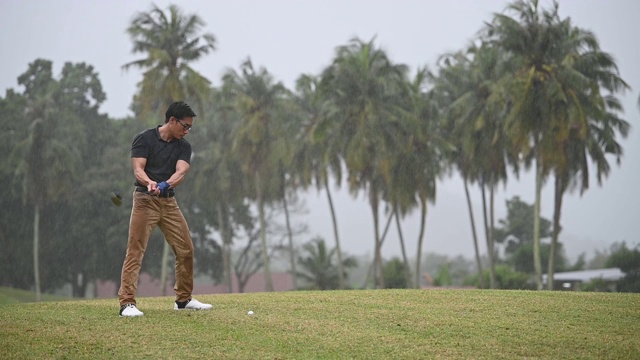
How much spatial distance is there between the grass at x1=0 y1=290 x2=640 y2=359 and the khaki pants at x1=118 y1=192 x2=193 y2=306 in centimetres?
40

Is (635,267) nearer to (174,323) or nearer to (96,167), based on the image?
(96,167)

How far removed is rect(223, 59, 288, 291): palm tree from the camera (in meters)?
52.6

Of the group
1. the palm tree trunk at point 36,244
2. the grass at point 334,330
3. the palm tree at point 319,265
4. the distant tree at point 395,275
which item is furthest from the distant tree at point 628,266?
the grass at point 334,330

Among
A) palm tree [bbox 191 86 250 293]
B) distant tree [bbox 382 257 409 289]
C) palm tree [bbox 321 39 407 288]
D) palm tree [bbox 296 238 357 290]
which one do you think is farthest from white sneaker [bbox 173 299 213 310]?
palm tree [bbox 296 238 357 290]

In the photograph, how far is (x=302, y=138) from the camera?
5500 cm

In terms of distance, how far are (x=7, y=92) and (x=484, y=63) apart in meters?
36.3

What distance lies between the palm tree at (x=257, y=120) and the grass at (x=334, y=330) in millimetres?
41281

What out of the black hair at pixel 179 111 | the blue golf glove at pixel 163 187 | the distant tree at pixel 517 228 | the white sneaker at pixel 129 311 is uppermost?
the distant tree at pixel 517 228

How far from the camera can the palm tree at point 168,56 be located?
146 feet

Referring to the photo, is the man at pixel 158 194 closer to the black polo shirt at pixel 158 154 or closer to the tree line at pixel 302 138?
the black polo shirt at pixel 158 154

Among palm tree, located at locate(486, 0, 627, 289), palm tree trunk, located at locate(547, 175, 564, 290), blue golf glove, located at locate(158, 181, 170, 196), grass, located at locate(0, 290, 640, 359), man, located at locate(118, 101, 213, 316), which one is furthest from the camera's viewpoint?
palm tree trunk, located at locate(547, 175, 564, 290)

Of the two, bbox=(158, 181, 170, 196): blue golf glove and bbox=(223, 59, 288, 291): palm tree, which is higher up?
bbox=(223, 59, 288, 291): palm tree

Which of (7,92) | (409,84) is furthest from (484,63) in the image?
(7,92)

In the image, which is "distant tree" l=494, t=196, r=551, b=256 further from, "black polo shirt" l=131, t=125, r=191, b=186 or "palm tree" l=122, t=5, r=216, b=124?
"black polo shirt" l=131, t=125, r=191, b=186
